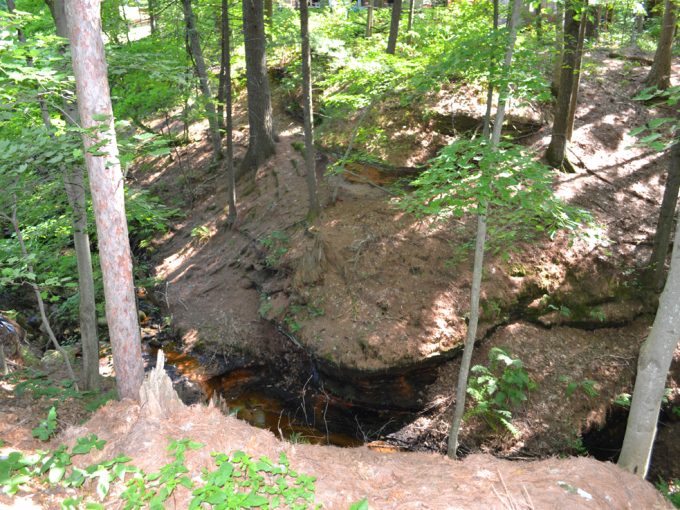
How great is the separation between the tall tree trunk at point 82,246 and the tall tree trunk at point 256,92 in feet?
22.5

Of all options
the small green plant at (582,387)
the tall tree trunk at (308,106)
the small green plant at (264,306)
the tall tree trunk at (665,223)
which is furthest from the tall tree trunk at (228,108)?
the tall tree trunk at (665,223)

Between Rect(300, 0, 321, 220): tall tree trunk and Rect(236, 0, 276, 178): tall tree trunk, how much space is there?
3.45 meters

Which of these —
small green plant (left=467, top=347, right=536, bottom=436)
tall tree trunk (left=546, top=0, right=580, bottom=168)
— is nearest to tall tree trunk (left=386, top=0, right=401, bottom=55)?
tall tree trunk (left=546, top=0, right=580, bottom=168)

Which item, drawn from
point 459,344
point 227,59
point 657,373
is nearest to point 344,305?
point 459,344

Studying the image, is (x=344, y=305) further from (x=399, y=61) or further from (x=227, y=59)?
(x=227, y=59)

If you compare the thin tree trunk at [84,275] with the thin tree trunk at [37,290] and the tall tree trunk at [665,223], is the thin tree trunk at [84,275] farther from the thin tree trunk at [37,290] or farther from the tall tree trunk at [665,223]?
the tall tree trunk at [665,223]

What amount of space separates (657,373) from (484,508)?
2.76m

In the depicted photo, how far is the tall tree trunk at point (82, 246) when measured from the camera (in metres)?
6.88

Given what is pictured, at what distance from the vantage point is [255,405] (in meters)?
9.41

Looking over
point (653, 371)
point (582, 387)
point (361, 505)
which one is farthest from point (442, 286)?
point (361, 505)

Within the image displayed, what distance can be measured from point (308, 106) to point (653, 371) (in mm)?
8516

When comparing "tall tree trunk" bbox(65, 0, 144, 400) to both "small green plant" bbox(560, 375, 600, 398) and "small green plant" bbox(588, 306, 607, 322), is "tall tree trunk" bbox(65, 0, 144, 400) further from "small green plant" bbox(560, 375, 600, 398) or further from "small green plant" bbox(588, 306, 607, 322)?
"small green plant" bbox(588, 306, 607, 322)

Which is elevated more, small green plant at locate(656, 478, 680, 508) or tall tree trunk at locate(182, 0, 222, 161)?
tall tree trunk at locate(182, 0, 222, 161)

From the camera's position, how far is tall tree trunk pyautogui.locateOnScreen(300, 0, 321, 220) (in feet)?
32.8
